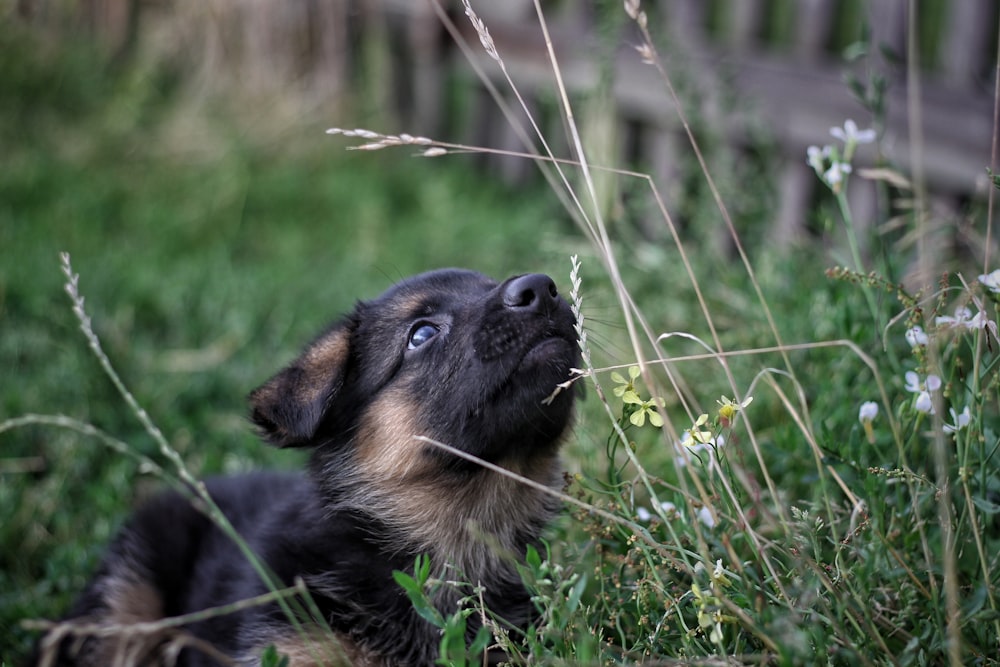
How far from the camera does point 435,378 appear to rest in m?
2.96

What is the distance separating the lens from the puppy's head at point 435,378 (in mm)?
2826

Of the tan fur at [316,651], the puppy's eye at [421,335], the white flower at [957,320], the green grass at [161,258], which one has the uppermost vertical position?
the white flower at [957,320]

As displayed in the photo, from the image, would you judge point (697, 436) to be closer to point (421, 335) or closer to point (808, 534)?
point (808, 534)

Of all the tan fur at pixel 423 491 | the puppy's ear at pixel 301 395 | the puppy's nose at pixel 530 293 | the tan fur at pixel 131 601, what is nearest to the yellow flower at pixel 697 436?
the puppy's nose at pixel 530 293

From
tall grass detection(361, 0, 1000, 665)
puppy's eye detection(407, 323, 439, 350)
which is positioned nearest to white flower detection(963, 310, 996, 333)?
tall grass detection(361, 0, 1000, 665)

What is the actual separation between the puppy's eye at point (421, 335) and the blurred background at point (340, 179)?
2.22 ft

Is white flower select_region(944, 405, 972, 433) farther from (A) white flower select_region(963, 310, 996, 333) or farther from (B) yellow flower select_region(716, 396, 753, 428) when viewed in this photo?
(B) yellow flower select_region(716, 396, 753, 428)

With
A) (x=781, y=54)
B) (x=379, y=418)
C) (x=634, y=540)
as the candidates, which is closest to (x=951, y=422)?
(x=634, y=540)

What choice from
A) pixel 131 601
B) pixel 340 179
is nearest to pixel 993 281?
pixel 131 601

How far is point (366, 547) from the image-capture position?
3.10 m

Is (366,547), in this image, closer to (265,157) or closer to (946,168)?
(946,168)

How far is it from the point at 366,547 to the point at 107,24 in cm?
840

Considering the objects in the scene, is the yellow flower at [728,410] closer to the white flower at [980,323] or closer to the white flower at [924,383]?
the white flower at [924,383]

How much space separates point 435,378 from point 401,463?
0.99 feet
